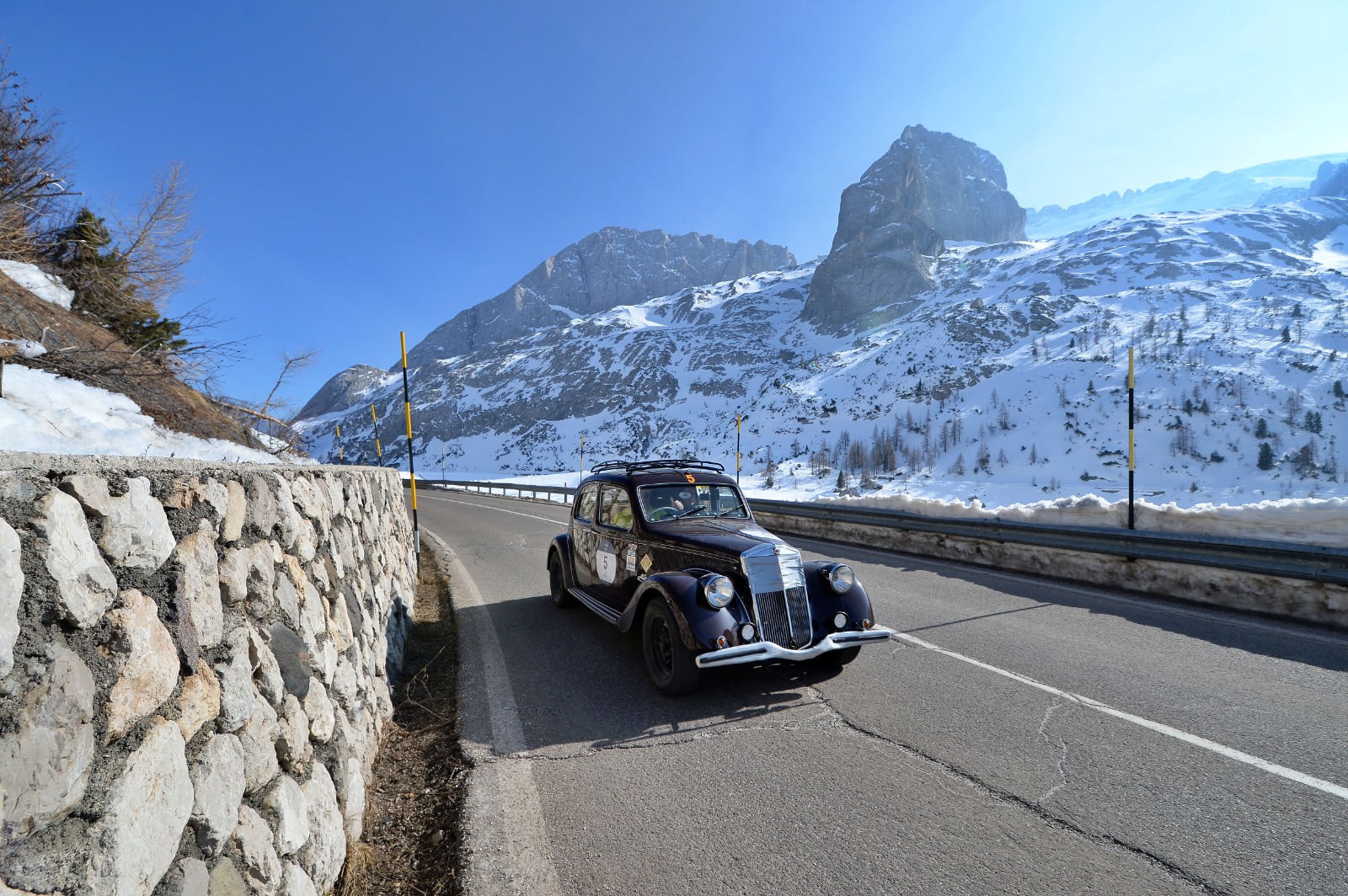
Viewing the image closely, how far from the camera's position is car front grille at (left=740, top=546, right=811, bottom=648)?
454cm

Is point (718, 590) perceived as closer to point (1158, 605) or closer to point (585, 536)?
point (585, 536)

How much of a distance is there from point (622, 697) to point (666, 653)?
0.46 m

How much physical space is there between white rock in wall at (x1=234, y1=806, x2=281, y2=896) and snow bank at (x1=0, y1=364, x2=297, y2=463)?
206cm

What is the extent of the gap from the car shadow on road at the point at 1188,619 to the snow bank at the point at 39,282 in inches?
393

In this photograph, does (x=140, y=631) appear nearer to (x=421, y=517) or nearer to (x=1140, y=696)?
(x=1140, y=696)

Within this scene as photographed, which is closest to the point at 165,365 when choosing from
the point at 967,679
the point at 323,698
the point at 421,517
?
the point at 323,698

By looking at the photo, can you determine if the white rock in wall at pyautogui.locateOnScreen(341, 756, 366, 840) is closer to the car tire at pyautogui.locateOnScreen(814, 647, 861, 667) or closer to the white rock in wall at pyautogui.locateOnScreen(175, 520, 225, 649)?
the white rock in wall at pyautogui.locateOnScreen(175, 520, 225, 649)

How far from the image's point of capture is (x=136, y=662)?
1.61 metres

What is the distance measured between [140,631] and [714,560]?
3.73 meters

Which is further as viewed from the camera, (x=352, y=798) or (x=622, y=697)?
(x=622, y=697)

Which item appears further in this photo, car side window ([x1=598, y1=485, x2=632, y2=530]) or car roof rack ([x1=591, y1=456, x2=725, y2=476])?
car roof rack ([x1=591, y1=456, x2=725, y2=476])

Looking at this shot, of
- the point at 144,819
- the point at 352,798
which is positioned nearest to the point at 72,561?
the point at 144,819

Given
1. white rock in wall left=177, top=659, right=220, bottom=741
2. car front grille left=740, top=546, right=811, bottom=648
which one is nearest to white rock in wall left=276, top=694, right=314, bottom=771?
white rock in wall left=177, top=659, right=220, bottom=741

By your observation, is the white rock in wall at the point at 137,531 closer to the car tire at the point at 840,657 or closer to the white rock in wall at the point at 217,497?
the white rock in wall at the point at 217,497
